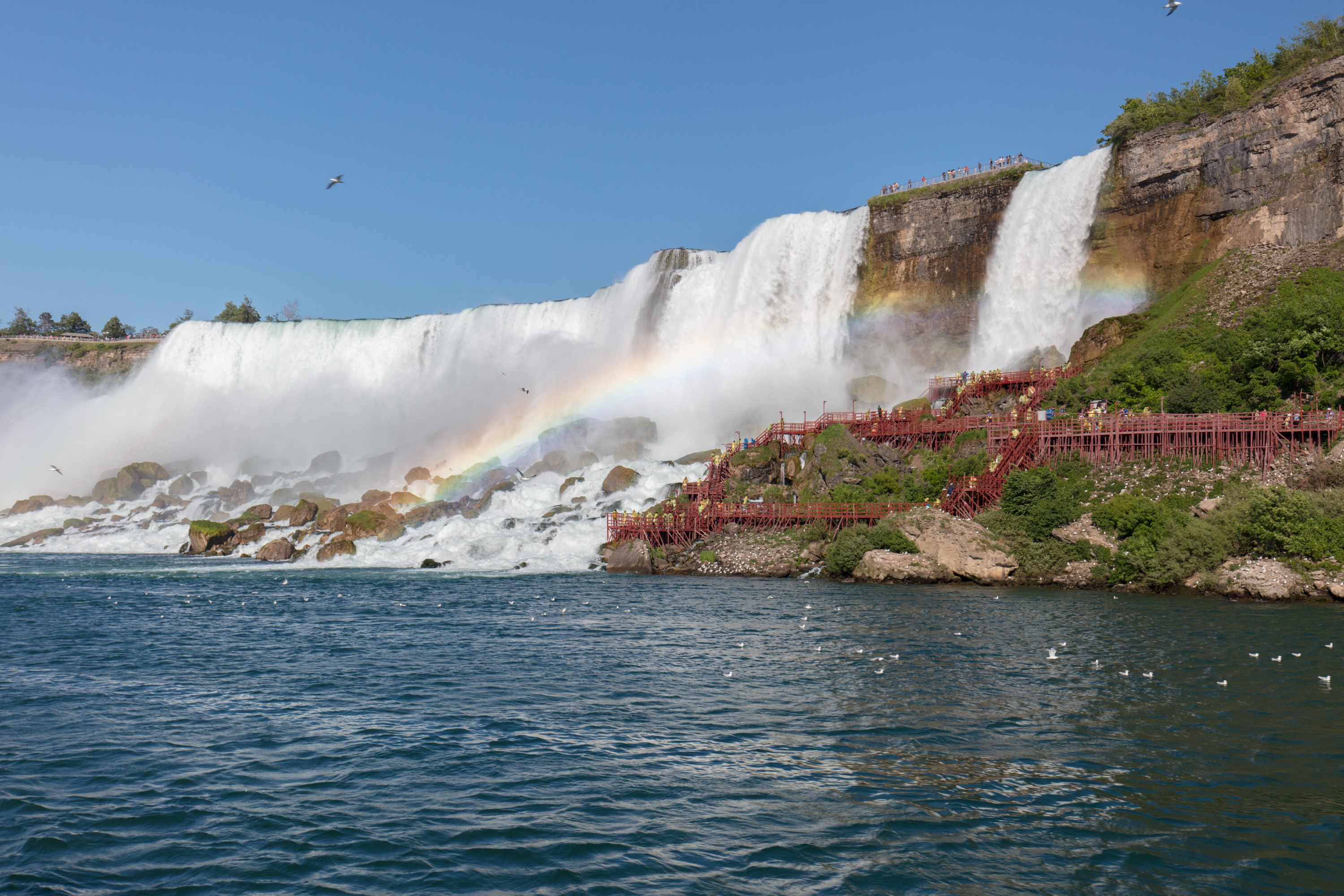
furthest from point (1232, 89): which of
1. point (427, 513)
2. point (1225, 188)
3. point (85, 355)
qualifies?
point (85, 355)

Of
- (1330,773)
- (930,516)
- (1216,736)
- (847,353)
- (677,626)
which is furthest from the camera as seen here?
(847,353)

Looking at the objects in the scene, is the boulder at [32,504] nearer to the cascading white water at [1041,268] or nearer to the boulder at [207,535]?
the boulder at [207,535]

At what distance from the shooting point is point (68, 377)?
10131cm

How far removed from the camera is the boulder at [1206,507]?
32438 millimetres

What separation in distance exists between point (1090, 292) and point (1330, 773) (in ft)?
149

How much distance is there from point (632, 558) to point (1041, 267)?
30520 mm

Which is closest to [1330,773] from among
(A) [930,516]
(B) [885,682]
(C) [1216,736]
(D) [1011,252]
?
(C) [1216,736]

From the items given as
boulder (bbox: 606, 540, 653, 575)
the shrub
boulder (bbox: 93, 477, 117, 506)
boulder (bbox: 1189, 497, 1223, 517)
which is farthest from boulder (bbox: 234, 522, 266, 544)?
boulder (bbox: 1189, 497, 1223, 517)

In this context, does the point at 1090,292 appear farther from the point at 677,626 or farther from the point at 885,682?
the point at 885,682

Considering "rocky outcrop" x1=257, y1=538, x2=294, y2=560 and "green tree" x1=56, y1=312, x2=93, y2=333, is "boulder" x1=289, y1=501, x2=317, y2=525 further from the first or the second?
"green tree" x1=56, y1=312, x2=93, y2=333

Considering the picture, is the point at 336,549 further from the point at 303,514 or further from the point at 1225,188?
the point at 1225,188

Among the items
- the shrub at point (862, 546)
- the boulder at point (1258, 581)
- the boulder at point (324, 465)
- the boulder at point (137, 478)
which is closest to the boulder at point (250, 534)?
the boulder at point (324, 465)

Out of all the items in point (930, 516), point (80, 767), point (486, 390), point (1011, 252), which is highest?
point (1011, 252)

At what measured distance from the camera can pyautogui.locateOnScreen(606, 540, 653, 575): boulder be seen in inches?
1652
